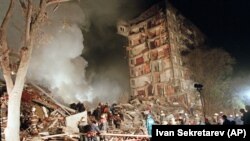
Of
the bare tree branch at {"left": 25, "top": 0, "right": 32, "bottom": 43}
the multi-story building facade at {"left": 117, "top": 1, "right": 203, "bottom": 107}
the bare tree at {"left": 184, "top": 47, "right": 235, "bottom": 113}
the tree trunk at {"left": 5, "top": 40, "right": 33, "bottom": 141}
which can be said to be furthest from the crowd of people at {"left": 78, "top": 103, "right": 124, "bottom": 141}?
the multi-story building facade at {"left": 117, "top": 1, "right": 203, "bottom": 107}

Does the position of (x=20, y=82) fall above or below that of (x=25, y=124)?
above

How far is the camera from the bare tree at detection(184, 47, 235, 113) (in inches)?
1751

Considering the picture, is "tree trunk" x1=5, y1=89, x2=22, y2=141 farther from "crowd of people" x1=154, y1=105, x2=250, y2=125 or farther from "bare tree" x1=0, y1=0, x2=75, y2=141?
"crowd of people" x1=154, y1=105, x2=250, y2=125

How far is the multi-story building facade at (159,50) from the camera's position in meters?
52.4

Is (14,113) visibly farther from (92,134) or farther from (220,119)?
(220,119)

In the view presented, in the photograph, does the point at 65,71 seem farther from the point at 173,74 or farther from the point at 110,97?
the point at 173,74

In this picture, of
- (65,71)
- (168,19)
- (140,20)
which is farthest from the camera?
(140,20)

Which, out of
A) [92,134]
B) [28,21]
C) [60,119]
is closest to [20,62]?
[28,21]

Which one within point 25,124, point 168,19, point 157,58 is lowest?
point 25,124

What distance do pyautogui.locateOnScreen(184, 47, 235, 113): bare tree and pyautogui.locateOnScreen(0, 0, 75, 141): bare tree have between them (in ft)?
104

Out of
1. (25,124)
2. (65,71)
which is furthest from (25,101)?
(65,71)

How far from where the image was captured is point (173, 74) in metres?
51.8

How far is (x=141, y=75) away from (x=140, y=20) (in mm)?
10386

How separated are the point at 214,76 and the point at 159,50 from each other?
11810 mm
